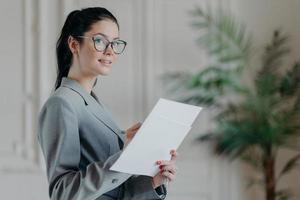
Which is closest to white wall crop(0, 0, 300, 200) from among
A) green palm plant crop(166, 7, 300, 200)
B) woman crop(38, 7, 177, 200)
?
green palm plant crop(166, 7, 300, 200)

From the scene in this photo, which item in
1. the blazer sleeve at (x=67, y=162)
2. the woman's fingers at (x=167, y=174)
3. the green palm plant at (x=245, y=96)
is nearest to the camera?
the blazer sleeve at (x=67, y=162)

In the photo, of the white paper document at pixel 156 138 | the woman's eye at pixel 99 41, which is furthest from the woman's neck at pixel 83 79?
the white paper document at pixel 156 138

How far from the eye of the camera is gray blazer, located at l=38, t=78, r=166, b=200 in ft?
3.79

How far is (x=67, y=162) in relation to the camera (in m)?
1.19

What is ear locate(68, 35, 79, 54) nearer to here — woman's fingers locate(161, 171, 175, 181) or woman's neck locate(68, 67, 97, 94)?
woman's neck locate(68, 67, 97, 94)

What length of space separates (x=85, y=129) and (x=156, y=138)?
0.18 m

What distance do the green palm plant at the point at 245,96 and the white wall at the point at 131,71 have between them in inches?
4.7

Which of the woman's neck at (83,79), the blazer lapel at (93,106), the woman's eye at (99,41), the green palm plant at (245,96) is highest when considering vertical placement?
the woman's eye at (99,41)

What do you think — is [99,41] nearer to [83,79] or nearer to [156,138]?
[83,79]

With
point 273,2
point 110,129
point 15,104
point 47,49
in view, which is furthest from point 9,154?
point 110,129

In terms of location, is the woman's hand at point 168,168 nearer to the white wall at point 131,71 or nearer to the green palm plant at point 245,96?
the green palm plant at point 245,96

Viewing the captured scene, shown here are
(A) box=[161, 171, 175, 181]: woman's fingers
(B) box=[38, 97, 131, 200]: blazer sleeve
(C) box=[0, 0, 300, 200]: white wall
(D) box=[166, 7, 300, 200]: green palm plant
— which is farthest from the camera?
(C) box=[0, 0, 300, 200]: white wall

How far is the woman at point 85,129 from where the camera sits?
117cm

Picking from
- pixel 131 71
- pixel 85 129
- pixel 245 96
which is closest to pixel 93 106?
pixel 85 129
